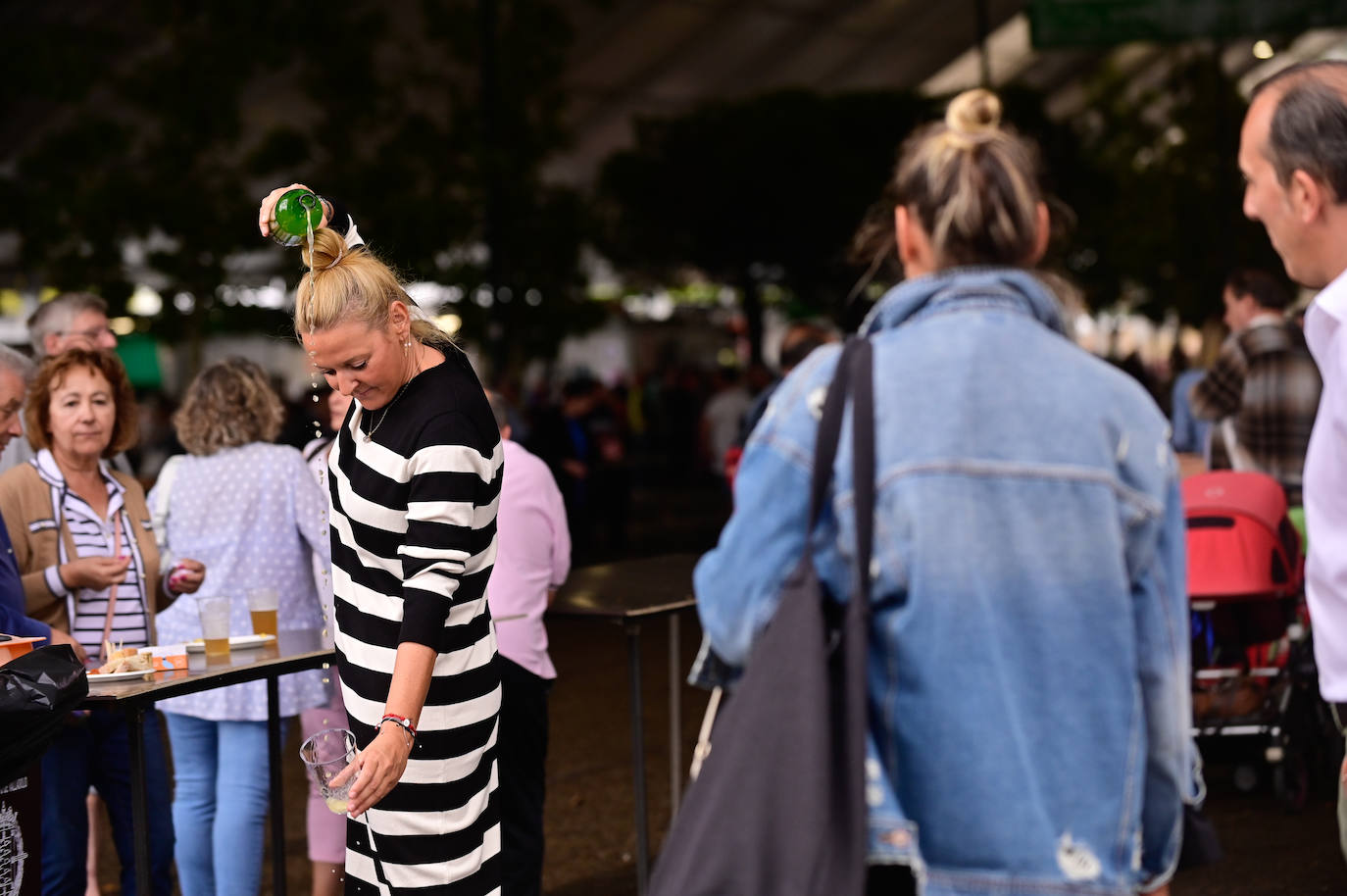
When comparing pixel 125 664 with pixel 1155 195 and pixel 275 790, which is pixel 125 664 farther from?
pixel 1155 195

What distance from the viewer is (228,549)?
197 inches

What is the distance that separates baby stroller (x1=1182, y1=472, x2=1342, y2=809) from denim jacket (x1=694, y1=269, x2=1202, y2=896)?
180 inches

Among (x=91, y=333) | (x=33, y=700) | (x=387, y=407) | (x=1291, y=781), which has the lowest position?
(x=1291, y=781)

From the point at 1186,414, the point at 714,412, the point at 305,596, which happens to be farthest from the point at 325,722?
the point at 714,412

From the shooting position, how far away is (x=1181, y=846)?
2.28 m

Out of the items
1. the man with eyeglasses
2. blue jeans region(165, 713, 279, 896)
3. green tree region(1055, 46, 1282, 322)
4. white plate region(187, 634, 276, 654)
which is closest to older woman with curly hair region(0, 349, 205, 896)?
blue jeans region(165, 713, 279, 896)

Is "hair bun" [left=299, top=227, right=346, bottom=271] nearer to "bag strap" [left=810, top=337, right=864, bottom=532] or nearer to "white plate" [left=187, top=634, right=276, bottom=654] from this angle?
"white plate" [left=187, top=634, right=276, bottom=654]

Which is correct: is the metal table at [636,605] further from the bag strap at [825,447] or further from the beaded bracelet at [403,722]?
the bag strap at [825,447]

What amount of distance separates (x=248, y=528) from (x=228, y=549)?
9 cm

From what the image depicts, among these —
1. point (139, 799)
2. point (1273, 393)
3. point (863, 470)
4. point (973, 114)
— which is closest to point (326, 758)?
point (139, 799)

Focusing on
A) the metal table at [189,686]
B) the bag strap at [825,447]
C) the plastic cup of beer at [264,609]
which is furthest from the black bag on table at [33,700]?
the bag strap at [825,447]

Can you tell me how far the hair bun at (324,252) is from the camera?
3322 millimetres

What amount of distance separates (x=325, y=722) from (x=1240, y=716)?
3.76m

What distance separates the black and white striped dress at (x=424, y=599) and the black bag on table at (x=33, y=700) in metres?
0.67
